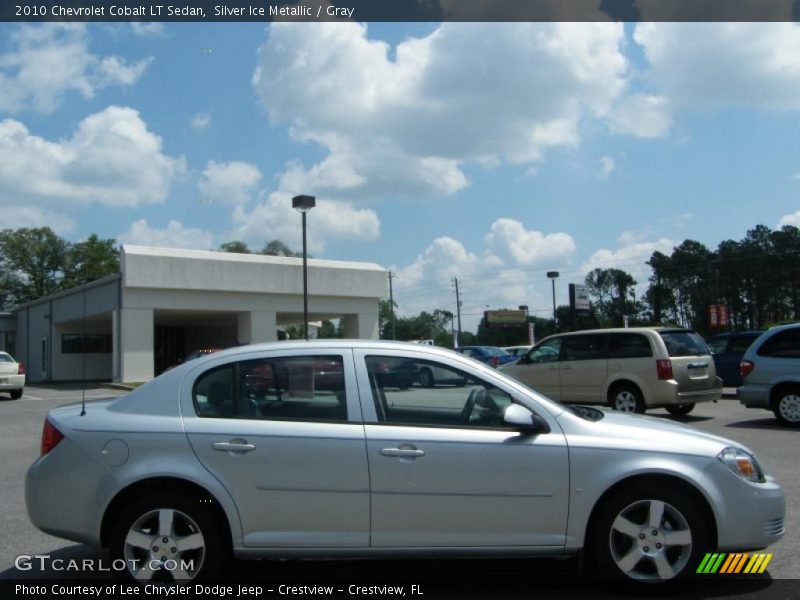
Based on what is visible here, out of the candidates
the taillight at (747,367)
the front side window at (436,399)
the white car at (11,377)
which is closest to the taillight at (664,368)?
the taillight at (747,367)

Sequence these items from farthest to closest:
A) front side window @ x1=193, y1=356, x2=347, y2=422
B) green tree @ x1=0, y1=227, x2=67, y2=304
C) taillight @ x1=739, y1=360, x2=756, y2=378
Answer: green tree @ x1=0, y1=227, x2=67, y2=304 < taillight @ x1=739, y1=360, x2=756, y2=378 < front side window @ x1=193, y1=356, x2=347, y2=422

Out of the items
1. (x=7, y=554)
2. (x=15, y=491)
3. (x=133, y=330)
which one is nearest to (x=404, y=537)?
(x=7, y=554)

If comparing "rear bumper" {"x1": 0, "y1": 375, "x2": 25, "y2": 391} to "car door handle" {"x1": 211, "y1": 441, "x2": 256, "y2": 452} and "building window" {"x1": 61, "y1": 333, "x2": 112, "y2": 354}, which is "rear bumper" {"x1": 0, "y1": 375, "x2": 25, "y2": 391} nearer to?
"building window" {"x1": 61, "y1": 333, "x2": 112, "y2": 354}

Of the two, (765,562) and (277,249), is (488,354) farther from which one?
(277,249)

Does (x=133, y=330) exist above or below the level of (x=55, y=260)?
below

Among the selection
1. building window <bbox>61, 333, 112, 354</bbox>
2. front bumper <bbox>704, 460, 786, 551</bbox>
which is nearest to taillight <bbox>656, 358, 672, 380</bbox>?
front bumper <bbox>704, 460, 786, 551</bbox>

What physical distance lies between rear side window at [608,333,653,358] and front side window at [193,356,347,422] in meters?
10.1

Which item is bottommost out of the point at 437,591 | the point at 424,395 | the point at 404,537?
the point at 437,591

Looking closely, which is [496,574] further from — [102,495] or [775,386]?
[775,386]

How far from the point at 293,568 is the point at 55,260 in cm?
8504

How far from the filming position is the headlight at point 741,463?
4785 millimetres

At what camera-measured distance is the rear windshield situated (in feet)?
45.1

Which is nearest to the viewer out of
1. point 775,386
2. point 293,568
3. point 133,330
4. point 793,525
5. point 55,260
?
point 293,568

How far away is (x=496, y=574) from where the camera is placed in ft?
17.0
